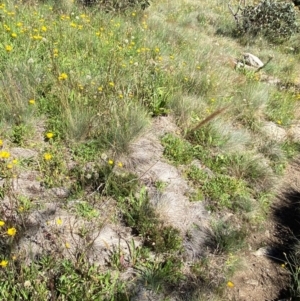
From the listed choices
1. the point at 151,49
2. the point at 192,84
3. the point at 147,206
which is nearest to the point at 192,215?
the point at 147,206

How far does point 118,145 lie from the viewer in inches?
144

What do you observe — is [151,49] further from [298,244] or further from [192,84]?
[298,244]

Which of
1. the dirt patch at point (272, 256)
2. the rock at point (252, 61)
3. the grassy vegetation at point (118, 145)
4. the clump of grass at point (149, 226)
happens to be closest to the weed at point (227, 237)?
the grassy vegetation at point (118, 145)

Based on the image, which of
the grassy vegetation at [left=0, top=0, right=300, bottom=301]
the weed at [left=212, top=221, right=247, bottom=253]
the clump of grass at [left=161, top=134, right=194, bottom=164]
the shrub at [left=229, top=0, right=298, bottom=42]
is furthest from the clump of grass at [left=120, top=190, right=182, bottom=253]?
the shrub at [left=229, top=0, right=298, bottom=42]

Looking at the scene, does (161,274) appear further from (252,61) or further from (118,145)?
(252,61)

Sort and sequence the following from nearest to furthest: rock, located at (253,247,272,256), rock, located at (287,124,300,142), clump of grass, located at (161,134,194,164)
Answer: rock, located at (253,247,272,256), clump of grass, located at (161,134,194,164), rock, located at (287,124,300,142)

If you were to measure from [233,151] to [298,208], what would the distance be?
3.39 feet

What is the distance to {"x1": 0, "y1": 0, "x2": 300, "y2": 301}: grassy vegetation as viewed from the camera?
106 inches

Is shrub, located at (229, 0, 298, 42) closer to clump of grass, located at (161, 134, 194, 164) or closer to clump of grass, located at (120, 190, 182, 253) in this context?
clump of grass, located at (161, 134, 194, 164)

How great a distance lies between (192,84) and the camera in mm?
5113

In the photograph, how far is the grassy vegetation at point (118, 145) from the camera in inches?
106

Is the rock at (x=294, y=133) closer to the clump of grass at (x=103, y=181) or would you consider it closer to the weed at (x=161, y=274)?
the clump of grass at (x=103, y=181)

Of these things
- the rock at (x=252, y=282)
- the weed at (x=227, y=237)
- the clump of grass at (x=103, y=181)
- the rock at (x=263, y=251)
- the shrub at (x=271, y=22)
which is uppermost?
the shrub at (x=271, y=22)

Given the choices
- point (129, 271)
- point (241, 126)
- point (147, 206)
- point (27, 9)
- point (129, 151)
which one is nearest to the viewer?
point (129, 271)
